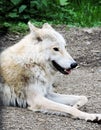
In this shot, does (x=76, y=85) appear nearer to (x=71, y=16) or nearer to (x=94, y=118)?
(x=94, y=118)

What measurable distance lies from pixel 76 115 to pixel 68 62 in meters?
0.70

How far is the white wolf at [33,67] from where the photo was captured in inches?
278

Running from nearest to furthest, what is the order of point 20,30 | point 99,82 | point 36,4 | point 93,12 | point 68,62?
point 68,62 < point 99,82 < point 20,30 < point 36,4 < point 93,12

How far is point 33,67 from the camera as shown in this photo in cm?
714

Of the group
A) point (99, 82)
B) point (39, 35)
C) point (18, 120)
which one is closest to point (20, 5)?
point (99, 82)

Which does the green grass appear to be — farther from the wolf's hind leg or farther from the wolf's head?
the wolf's head

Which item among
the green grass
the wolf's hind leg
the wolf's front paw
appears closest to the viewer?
the wolf's front paw

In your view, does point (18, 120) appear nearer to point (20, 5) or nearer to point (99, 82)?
point (99, 82)

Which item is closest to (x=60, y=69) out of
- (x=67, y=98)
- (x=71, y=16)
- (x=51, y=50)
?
(x=51, y=50)

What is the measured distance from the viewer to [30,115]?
22.0 ft

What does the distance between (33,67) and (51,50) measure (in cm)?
30

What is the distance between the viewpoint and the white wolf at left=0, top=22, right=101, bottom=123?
706 centimetres

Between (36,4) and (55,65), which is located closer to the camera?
(55,65)

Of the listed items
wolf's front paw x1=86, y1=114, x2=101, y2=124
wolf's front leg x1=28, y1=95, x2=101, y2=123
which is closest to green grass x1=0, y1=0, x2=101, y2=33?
wolf's front leg x1=28, y1=95, x2=101, y2=123
